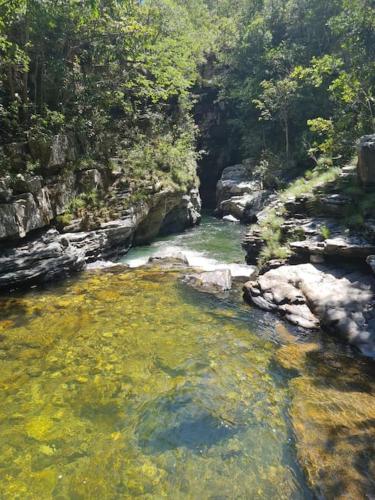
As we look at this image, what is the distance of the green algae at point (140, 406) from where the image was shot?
4234mm

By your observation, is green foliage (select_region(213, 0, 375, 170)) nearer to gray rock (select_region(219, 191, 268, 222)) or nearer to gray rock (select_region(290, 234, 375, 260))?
gray rock (select_region(219, 191, 268, 222))

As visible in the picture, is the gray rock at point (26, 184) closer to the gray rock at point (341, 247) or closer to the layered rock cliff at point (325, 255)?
the layered rock cliff at point (325, 255)

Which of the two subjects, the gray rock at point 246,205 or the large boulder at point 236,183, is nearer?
the gray rock at point 246,205

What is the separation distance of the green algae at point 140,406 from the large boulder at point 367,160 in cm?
584

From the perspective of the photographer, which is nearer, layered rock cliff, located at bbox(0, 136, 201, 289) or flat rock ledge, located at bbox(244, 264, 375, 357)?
flat rock ledge, located at bbox(244, 264, 375, 357)

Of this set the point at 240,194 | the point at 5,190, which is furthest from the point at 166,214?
the point at 5,190

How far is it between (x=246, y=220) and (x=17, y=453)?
889 inches

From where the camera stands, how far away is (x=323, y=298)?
28.2 feet

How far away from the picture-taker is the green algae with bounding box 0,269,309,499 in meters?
4.23

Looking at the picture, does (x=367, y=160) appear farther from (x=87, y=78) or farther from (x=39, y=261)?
(x=87, y=78)

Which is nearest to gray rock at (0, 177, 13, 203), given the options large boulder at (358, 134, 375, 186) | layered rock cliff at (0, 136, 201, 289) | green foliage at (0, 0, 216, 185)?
layered rock cliff at (0, 136, 201, 289)

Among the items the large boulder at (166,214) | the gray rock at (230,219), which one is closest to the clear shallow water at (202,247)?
the large boulder at (166,214)

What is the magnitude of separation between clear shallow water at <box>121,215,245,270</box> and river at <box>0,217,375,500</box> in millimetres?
5546

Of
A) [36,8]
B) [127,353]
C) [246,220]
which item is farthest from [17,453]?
[246,220]
